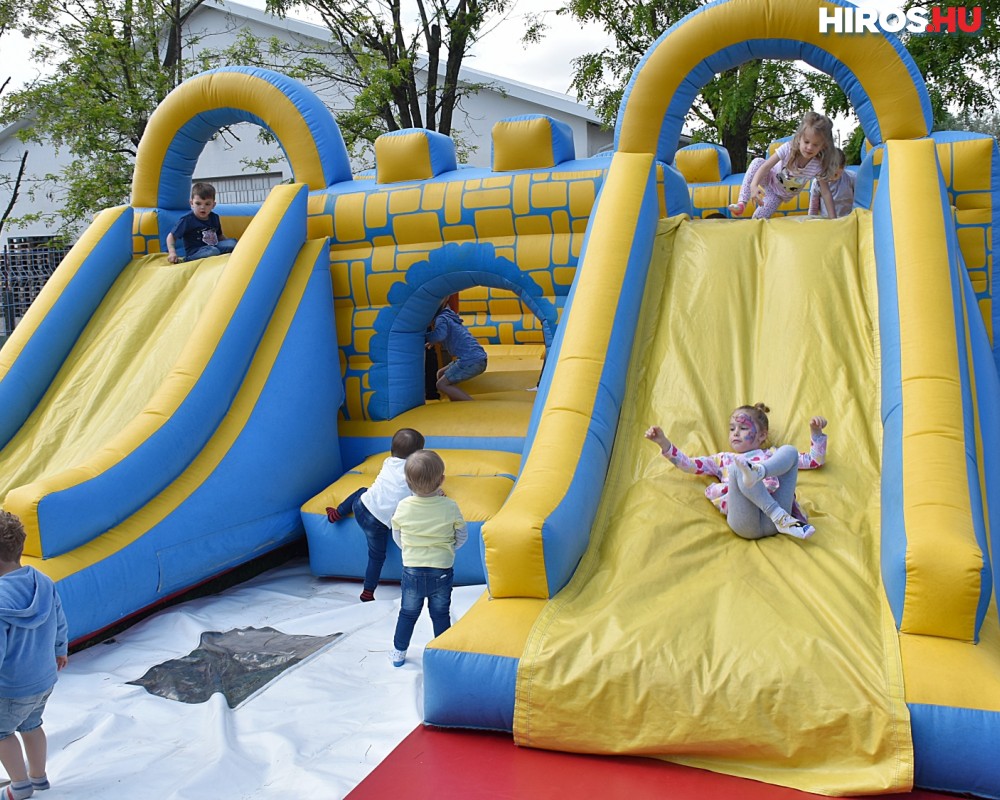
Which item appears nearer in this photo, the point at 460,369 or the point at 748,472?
the point at 748,472

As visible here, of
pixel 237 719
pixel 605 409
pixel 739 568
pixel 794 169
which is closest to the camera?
pixel 739 568

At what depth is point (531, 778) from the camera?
8.43 ft

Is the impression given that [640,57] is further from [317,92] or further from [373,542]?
[373,542]

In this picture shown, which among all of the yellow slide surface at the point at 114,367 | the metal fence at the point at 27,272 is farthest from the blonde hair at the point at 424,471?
the metal fence at the point at 27,272

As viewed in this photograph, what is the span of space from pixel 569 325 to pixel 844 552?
1471 millimetres

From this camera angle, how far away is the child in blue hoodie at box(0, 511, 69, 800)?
101 inches

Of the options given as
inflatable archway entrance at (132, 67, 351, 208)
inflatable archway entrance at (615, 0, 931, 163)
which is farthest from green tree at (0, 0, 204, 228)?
inflatable archway entrance at (615, 0, 931, 163)

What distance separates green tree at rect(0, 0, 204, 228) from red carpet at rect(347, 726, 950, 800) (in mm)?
11463

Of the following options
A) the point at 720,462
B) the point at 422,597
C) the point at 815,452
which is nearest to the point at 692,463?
the point at 720,462

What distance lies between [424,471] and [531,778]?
127 centimetres

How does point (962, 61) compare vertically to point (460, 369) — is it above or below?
above

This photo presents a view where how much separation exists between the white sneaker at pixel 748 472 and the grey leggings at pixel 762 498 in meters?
0.02

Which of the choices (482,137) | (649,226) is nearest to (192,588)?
(649,226)

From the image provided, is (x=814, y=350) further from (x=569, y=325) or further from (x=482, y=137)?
(x=482, y=137)
